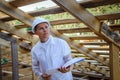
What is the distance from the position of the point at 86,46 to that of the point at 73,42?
31cm

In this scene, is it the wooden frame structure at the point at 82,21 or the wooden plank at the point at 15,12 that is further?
the wooden plank at the point at 15,12

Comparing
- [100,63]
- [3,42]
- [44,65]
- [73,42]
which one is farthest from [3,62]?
[44,65]

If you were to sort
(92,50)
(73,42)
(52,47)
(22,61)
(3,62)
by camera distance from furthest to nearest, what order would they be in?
1. (22,61)
2. (3,62)
3. (92,50)
4. (73,42)
5. (52,47)

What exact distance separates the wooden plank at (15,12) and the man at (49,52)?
2.69ft

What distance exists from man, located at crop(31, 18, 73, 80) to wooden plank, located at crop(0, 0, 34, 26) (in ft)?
2.69

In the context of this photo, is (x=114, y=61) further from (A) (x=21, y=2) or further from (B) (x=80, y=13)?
(A) (x=21, y=2)

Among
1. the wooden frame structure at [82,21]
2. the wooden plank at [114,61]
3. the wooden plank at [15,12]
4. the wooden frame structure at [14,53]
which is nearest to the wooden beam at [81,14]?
the wooden frame structure at [82,21]

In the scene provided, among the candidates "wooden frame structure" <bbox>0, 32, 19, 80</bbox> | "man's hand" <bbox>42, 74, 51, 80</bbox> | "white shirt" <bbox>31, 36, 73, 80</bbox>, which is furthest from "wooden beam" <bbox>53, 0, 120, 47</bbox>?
"wooden frame structure" <bbox>0, 32, 19, 80</bbox>

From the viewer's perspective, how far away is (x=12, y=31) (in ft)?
11.6

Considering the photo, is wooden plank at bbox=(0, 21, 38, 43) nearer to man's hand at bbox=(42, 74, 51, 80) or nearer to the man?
the man

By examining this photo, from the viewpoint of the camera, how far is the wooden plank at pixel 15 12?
8.55ft

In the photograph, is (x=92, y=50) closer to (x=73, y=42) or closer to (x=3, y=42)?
(x=73, y=42)

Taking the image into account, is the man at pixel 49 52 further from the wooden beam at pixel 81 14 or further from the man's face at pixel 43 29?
the wooden beam at pixel 81 14

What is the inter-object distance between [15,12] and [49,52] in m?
1.05
